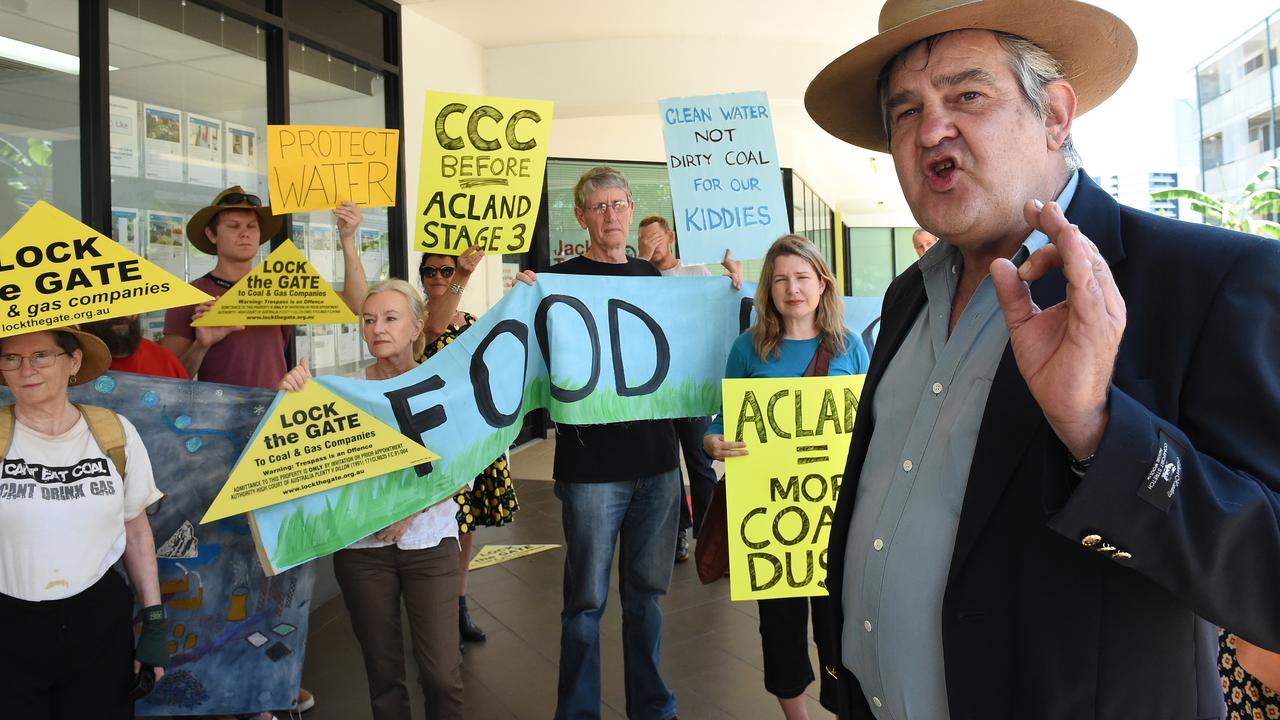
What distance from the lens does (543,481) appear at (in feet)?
23.7

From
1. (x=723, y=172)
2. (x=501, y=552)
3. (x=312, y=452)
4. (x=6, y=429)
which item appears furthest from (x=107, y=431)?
(x=501, y=552)

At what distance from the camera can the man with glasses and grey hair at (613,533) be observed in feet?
8.95

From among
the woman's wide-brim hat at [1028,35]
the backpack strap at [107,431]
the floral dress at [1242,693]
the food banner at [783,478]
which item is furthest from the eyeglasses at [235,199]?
the floral dress at [1242,693]

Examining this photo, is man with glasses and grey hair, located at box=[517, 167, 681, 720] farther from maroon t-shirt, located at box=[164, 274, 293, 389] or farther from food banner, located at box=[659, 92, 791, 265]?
maroon t-shirt, located at box=[164, 274, 293, 389]

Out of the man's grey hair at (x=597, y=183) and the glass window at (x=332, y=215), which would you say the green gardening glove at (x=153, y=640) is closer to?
the man's grey hair at (x=597, y=183)

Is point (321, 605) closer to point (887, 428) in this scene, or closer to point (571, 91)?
point (887, 428)

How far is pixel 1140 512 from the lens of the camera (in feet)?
2.76

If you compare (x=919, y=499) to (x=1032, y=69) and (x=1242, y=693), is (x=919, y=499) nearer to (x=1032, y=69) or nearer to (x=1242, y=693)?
(x=1032, y=69)

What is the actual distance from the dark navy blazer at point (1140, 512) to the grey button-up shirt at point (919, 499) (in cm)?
9

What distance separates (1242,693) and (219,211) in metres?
3.86

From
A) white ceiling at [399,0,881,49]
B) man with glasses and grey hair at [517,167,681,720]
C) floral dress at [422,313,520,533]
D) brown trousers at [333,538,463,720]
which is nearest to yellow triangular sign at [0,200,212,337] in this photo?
brown trousers at [333,538,463,720]

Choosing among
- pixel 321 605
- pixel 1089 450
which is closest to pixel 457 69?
pixel 321 605

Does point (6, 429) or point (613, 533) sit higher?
point (6, 429)

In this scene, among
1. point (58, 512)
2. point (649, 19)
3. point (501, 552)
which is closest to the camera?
point (58, 512)
